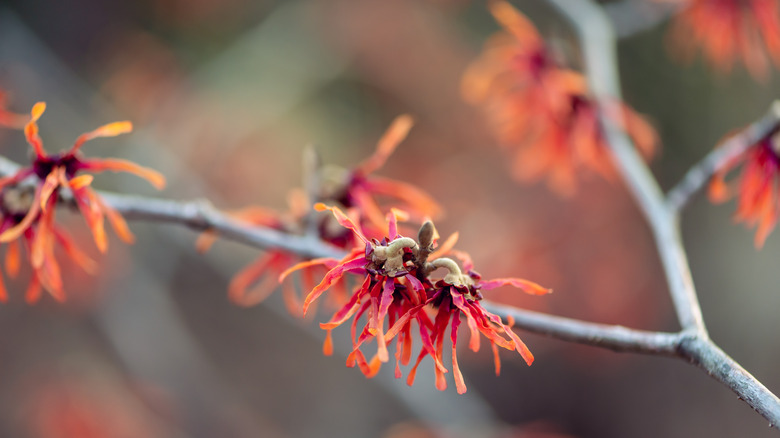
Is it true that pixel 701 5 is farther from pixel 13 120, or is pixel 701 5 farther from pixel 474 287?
pixel 13 120

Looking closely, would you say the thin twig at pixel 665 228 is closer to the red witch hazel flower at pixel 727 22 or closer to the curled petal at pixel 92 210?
the red witch hazel flower at pixel 727 22

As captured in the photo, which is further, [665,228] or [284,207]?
[284,207]

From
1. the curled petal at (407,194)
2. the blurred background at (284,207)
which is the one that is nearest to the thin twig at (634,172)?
the curled petal at (407,194)

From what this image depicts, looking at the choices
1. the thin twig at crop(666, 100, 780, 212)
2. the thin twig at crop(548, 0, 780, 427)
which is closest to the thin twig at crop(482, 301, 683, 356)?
the thin twig at crop(548, 0, 780, 427)

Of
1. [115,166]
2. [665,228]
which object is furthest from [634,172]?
[115,166]

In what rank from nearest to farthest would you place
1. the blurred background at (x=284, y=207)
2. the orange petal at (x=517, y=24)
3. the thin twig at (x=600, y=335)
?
the thin twig at (x=600, y=335) → the orange petal at (x=517, y=24) → the blurred background at (x=284, y=207)

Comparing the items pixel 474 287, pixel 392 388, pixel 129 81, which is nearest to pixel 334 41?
pixel 129 81

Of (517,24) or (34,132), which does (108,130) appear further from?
(517,24)

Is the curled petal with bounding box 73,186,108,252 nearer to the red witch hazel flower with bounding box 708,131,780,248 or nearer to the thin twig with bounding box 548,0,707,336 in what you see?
the thin twig with bounding box 548,0,707,336
